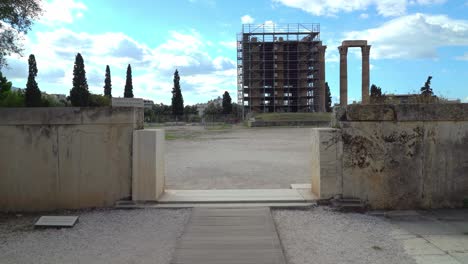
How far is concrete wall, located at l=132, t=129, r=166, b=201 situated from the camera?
743 cm

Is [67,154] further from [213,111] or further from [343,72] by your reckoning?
[213,111]

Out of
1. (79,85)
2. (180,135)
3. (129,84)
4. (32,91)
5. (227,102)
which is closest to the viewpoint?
(180,135)

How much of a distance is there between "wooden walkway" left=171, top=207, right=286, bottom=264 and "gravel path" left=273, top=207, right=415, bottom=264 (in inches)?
8.4

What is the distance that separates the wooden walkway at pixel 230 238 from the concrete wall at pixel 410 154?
1.96 meters

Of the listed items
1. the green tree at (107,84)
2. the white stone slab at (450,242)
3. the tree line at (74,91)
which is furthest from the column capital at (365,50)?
the white stone slab at (450,242)

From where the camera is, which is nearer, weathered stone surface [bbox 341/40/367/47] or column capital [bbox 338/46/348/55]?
weathered stone surface [bbox 341/40/367/47]

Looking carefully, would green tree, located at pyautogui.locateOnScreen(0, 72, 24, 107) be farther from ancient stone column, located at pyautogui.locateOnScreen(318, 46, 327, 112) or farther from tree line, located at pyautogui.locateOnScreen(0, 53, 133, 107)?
ancient stone column, located at pyautogui.locateOnScreen(318, 46, 327, 112)

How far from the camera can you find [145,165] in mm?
7445

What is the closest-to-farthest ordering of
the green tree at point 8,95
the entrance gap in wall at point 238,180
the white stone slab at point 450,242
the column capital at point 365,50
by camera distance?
the white stone slab at point 450,242
the entrance gap in wall at point 238,180
the green tree at point 8,95
the column capital at point 365,50

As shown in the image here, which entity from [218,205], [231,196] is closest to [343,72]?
[231,196]

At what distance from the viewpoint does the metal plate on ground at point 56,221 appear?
6.41 meters

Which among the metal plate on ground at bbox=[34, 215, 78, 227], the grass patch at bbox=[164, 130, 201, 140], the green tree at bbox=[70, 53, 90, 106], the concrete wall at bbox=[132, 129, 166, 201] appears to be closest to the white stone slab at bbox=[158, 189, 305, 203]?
the concrete wall at bbox=[132, 129, 166, 201]

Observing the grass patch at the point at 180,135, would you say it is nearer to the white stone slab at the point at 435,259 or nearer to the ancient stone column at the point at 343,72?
the white stone slab at the point at 435,259

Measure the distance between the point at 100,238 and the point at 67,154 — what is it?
2.20 meters
